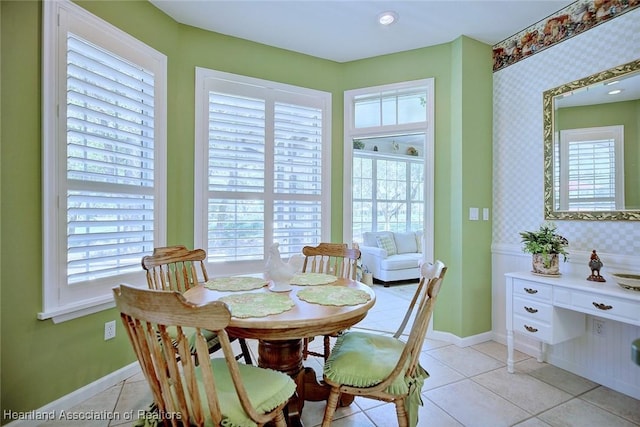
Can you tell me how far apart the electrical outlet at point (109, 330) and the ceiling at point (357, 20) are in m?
2.40

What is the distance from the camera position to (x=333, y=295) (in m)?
1.65

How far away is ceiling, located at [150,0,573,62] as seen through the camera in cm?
240

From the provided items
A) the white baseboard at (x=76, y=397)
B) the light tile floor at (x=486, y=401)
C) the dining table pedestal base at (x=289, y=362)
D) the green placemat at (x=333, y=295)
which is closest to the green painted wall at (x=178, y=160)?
the white baseboard at (x=76, y=397)

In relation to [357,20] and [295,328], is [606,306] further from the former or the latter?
[357,20]

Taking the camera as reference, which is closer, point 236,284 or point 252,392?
point 252,392

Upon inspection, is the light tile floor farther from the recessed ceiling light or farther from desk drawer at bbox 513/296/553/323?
the recessed ceiling light

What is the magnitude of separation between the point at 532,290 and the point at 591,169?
100 centimetres

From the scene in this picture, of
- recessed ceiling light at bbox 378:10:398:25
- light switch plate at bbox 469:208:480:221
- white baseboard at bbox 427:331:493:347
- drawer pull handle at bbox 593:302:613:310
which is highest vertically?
recessed ceiling light at bbox 378:10:398:25

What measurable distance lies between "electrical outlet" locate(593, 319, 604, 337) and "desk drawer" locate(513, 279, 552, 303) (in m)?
0.44

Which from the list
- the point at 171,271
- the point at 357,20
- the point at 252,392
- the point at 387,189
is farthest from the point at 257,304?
the point at 387,189

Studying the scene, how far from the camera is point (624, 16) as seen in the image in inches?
82.8

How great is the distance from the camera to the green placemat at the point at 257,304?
4.44ft

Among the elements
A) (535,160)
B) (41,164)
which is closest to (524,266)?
(535,160)

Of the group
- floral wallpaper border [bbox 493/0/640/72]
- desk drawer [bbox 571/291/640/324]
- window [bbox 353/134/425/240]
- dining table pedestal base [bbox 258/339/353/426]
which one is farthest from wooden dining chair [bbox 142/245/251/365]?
window [bbox 353/134/425/240]
